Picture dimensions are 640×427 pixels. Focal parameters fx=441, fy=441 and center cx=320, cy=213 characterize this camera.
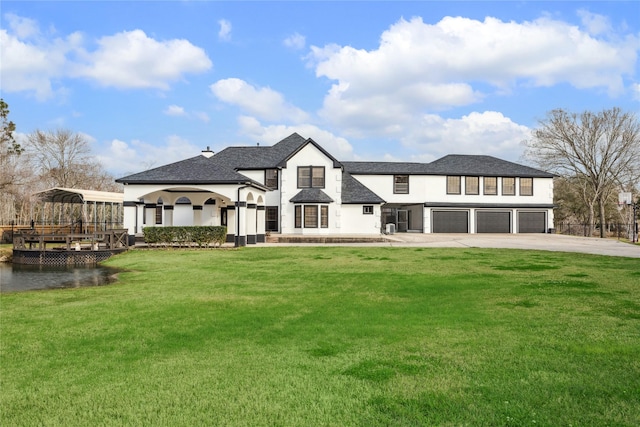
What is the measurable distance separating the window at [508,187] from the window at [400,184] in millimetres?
9730

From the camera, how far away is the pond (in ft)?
46.9

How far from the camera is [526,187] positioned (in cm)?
4416

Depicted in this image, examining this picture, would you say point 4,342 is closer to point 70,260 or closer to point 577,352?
point 577,352

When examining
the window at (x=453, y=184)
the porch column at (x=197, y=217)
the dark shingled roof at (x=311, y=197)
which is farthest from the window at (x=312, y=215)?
the window at (x=453, y=184)

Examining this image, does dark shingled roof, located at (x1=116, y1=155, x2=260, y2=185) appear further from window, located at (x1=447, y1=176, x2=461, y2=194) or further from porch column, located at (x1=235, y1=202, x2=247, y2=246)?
window, located at (x1=447, y1=176, x2=461, y2=194)

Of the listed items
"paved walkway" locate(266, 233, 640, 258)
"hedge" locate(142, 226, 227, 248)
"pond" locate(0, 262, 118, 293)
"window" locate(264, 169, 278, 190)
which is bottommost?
"pond" locate(0, 262, 118, 293)

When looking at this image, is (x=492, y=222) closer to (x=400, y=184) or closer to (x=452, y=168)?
(x=452, y=168)

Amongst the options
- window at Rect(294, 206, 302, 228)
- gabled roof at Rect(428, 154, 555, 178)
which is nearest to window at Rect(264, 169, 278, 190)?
window at Rect(294, 206, 302, 228)

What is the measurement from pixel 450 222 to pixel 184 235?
27.0m

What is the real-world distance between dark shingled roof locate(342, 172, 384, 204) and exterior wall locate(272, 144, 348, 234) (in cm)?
114

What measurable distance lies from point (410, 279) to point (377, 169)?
1256 inches

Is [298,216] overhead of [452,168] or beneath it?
beneath

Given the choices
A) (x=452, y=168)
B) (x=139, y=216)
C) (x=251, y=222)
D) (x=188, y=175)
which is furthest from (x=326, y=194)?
(x=139, y=216)

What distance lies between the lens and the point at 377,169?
144ft
